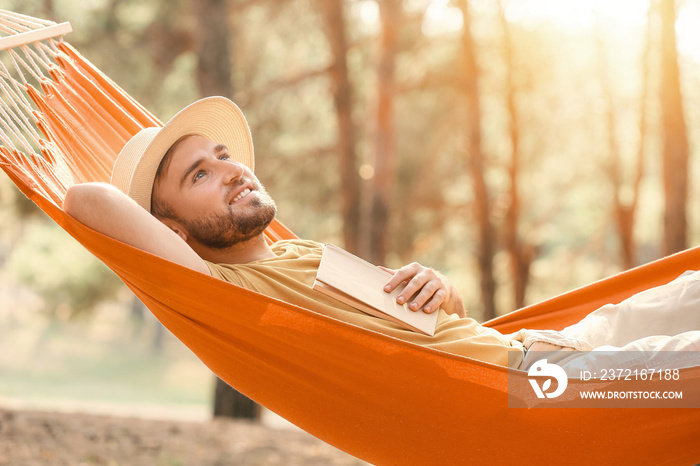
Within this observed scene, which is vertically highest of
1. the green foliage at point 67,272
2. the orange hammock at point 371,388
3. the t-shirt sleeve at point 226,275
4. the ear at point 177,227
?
the ear at point 177,227

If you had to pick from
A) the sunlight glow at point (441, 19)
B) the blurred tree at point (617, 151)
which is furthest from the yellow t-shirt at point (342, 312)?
the blurred tree at point (617, 151)

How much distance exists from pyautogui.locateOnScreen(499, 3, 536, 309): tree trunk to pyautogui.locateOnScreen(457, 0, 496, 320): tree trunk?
2.07ft

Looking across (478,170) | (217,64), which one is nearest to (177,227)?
(217,64)

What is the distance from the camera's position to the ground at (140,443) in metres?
3.36

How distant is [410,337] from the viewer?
5.57 ft

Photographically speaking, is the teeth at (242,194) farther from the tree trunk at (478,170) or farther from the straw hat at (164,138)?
the tree trunk at (478,170)

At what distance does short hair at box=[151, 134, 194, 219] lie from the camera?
1.89 meters

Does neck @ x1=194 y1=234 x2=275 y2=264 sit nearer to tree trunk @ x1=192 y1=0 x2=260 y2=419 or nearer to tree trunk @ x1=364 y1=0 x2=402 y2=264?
tree trunk @ x1=192 y1=0 x2=260 y2=419

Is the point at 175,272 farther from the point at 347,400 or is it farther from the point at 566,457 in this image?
the point at 566,457

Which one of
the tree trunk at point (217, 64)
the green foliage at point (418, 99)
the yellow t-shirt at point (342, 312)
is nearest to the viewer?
the yellow t-shirt at point (342, 312)

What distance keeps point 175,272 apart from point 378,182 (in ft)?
16.9

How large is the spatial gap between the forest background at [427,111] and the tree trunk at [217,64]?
12mm

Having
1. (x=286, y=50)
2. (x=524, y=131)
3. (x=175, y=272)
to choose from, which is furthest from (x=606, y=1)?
(x=175, y=272)

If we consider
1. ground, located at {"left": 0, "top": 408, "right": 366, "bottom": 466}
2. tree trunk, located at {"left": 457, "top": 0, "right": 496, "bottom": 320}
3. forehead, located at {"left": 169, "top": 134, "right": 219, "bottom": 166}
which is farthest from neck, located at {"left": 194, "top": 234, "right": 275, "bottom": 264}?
tree trunk, located at {"left": 457, "top": 0, "right": 496, "bottom": 320}
